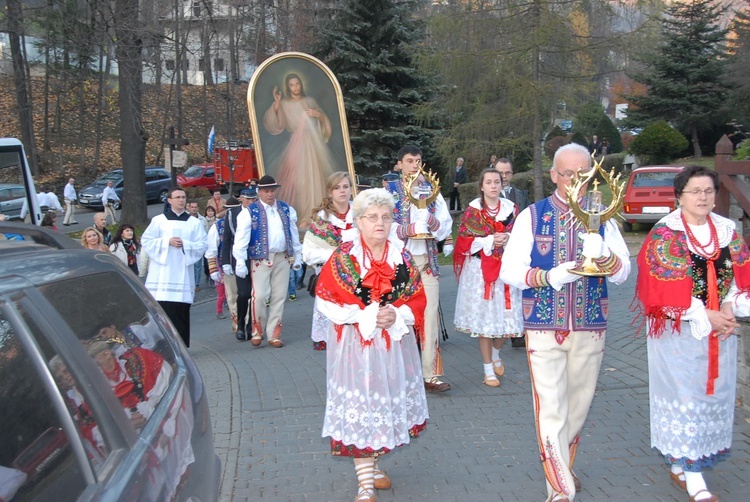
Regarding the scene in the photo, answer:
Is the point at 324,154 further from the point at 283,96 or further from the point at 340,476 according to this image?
the point at 340,476

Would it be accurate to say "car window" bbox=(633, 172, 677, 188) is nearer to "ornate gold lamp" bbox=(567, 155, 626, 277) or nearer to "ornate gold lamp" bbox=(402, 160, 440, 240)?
"ornate gold lamp" bbox=(402, 160, 440, 240)

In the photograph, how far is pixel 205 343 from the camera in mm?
10383

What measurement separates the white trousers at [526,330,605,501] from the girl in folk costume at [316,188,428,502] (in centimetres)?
75

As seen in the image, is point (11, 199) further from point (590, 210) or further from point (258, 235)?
point (590, 210)

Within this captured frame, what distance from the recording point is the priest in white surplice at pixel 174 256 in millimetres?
8812

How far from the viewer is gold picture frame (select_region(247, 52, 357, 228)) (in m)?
13.5

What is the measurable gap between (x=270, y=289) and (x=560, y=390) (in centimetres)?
581

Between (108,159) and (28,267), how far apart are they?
4001 cm

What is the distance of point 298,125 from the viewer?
13.9 metres

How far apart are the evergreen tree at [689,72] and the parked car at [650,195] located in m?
17.3

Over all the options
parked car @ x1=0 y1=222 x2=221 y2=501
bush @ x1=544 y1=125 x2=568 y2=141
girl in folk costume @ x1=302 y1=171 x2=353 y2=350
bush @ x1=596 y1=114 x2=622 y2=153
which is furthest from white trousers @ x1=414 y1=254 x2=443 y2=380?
bush @ x1=596 y1=114 x2=622 y2=153

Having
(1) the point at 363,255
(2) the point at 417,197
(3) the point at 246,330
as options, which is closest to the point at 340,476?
(1) the point at 363,255

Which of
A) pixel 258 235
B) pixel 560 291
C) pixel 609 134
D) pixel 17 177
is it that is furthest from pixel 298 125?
pixel 609 134

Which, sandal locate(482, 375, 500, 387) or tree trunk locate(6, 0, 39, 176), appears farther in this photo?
tree trunk locate(6, 0, 39, 176)
